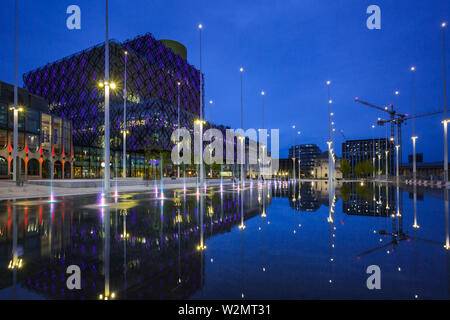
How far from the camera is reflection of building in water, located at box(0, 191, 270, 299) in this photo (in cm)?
393

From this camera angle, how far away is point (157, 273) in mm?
4457

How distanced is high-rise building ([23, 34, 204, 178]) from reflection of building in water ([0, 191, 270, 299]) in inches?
2065

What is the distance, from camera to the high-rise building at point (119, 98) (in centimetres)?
6538

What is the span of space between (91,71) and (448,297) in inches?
3388

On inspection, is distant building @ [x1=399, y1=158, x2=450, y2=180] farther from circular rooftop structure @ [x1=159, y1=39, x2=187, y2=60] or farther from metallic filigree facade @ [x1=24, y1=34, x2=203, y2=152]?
circular rooftop structure @ [x1=159, y1=39, x2=187, y2=60]

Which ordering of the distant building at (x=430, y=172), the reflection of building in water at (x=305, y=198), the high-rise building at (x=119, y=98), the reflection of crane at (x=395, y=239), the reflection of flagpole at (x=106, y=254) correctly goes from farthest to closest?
the high-rise building at (x=119, y=98) → the distant building at (x=430, y=172) → the reflection of building in water at (x=305, y=198) → the reflection of crane at (x=395, y=239) → the reflection of flagpole at (x=106, y=254)

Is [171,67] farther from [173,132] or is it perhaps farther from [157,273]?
[157,273]

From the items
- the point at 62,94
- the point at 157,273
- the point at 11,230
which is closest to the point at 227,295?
the point at 157,273

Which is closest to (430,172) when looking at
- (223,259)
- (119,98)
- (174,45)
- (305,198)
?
(305,198)

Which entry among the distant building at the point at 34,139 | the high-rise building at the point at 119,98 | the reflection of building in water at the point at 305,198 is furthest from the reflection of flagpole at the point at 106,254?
the high-rise building at the point at 119,98

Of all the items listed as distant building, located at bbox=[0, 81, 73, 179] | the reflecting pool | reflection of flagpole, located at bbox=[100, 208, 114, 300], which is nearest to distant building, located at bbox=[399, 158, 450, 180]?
the reflecting pool

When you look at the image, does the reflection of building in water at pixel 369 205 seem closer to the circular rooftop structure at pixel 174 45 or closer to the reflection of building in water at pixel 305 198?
the reflection of building in water at pixel 305 198

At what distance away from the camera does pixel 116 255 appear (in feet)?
→ 18.0

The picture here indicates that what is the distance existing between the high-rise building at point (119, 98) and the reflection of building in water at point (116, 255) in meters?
52.5
